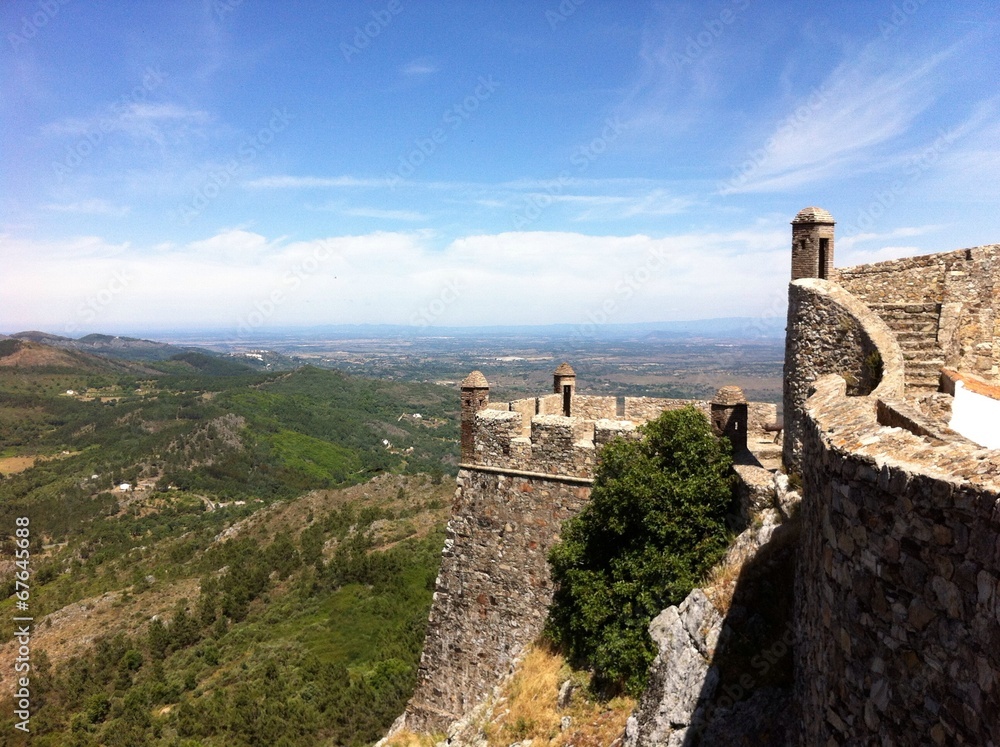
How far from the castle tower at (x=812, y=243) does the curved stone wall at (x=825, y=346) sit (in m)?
0.86

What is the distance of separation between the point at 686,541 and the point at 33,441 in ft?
360

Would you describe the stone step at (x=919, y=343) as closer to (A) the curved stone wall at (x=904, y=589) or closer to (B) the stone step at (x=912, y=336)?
(B) the stone step at (x=912, y=336)

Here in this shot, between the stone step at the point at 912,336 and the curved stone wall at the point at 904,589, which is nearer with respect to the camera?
the curved stone wall at the point at 904,589

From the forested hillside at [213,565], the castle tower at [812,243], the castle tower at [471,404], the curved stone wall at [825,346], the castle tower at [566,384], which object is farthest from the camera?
the forested hillside at [213,565]

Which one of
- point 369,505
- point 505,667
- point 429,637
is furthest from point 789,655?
point 369,505

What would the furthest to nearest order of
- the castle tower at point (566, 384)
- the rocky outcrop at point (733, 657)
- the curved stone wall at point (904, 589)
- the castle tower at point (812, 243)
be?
1. the castle tower at point (566, 384)
2. the castle tower at point (812, 243)
3. the rocky outcrop at point (733, 657)
4. the curved stone wall at point (904, 589)

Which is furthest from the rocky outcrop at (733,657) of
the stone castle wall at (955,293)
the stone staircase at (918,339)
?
the stone castle wall at (955,293)

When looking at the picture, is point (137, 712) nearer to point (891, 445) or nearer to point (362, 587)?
point (362, 587)

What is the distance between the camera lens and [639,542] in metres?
10.8

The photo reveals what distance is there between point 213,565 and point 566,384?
140 feet

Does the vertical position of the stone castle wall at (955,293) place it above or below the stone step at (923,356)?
above

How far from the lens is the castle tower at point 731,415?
1116 cm

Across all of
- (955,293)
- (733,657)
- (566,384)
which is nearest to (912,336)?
(955,293)

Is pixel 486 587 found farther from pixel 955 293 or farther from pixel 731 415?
pixel 955 293
